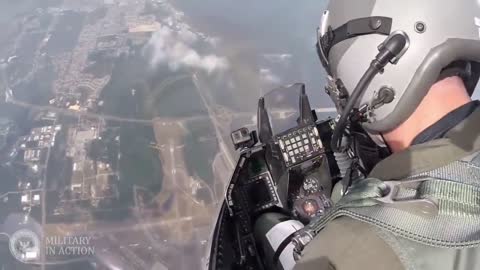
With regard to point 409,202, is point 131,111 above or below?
below

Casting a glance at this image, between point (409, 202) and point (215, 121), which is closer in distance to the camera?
point (409, 202)

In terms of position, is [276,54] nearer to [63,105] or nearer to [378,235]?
[63,105]

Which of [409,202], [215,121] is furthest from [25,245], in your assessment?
[409,202]

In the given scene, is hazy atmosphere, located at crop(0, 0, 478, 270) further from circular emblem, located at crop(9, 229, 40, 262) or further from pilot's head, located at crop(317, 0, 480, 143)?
pilot's head, located at crop(317, 0, 480, 143)

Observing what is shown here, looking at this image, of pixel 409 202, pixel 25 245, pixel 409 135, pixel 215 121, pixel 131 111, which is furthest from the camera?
pixel 131 111

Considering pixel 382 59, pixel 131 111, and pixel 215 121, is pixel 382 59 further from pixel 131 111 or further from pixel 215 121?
pixel 131 111

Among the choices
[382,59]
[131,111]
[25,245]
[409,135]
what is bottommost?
[25,245]
